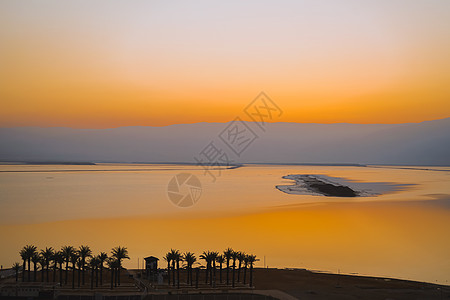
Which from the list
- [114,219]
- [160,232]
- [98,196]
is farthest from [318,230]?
[98,196]

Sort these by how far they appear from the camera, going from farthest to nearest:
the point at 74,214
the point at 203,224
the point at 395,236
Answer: the point at 74,214
the point at 203,224
the point at 395,236

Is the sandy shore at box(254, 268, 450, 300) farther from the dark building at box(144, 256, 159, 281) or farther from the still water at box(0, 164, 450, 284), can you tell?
the dark building at box(144, 256, 159, 281)

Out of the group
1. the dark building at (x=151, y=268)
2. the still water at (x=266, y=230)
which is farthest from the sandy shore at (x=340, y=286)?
the dark building at (x=151, y=268)

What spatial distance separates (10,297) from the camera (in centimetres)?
2402

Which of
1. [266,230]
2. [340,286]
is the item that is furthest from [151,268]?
[266,230]

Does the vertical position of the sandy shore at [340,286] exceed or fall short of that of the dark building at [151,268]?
it falls short

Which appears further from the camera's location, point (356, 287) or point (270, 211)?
point (270, 211)

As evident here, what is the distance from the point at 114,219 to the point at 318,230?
2508cm

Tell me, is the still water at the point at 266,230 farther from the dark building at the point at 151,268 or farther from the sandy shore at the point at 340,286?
the dark building at the point at 151,268

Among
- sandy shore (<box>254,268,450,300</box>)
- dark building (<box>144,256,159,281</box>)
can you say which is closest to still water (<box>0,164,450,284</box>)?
sandy shore (<box>254,268,450,300</box>)

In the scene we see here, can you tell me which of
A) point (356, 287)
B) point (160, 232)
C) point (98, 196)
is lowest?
point (356, 287)

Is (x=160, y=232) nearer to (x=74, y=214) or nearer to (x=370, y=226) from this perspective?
(x=74, y=214)

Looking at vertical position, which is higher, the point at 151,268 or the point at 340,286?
the point at 151,268

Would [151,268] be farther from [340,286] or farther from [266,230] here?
[266,230]
